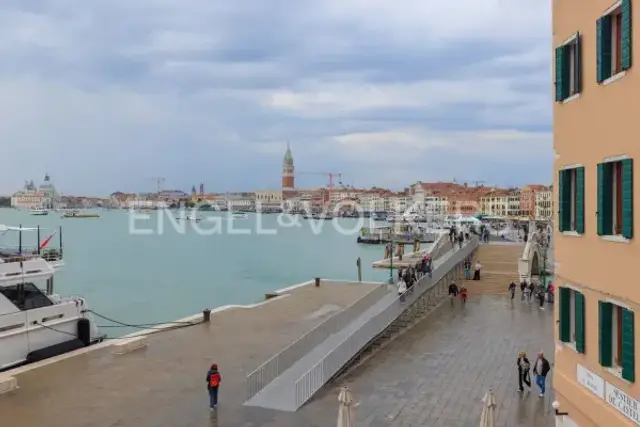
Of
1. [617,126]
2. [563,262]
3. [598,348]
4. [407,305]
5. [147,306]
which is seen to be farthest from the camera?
[147,306]

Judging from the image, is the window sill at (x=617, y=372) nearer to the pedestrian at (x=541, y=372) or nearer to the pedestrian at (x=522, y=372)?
the pedestrian at (x=541, y=372)

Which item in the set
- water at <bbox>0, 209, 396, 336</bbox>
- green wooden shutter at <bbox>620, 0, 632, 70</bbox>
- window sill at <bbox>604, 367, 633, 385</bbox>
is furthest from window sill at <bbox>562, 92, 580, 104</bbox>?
water at <bbox>0, 209, 396, 336</bbox>

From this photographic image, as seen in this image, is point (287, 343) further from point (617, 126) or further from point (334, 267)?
point (334, 267)

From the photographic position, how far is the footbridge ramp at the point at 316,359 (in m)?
14.7

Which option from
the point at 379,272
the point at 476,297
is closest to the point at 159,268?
the point at 379,272

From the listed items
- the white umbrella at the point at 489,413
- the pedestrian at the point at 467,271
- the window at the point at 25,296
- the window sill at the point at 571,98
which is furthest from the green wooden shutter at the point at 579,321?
the pedestrian at the point at 467,271

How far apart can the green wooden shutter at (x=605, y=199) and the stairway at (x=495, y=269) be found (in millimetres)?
22185

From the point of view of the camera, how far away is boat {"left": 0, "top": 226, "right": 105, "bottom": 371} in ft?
69.6

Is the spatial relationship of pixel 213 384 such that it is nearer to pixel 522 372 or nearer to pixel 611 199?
pixel 522 372

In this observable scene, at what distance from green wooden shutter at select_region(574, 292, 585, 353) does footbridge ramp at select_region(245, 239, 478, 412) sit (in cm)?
649

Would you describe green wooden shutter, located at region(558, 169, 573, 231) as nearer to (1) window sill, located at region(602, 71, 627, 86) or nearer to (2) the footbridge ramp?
(1) window sill, located at region(602, 71, 627, 86)

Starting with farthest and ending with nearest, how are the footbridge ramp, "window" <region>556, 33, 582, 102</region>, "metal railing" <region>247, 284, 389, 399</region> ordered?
"metal railing" <region>247, 284, 389, 399</region>, the footbridge ramp, "window" <region>556, 33, 582, 102</region>

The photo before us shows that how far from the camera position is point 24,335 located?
71.0ft

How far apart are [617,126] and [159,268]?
229ft
